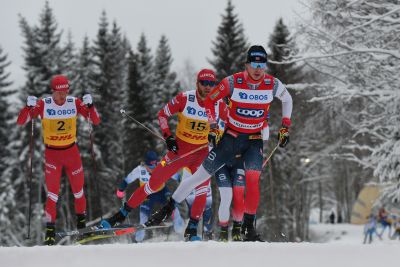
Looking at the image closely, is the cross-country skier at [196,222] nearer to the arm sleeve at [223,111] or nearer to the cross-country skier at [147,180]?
the cross-country skier at [147,180]

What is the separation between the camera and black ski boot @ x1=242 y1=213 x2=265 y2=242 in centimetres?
668

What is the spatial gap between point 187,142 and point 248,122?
5.12 feet

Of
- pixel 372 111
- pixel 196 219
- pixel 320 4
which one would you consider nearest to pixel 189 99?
pixel 196 219

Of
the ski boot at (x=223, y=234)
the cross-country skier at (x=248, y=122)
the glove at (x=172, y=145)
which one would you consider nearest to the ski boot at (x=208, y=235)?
the ski boot at (x=223, y=234)

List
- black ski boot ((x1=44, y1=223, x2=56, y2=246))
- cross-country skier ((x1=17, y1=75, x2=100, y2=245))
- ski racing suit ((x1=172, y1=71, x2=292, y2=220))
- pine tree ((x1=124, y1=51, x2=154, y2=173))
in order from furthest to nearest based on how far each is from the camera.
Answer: pine tree ((x1=124, y1=51, x2=154, y2=173)) → cross-country skier ((x1=17, y1=75, x2=100, y2=245)) → black ski boot ((x1=44, y1=223, x2=56, y2=246)) → ski racing suit ((x1=172, y1=71, x2=292, y2=220))

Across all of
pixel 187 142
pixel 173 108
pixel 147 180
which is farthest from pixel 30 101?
pixel 147 180

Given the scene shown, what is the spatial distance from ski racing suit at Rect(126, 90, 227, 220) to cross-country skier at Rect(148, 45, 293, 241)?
1015 mm

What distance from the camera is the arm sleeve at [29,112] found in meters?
8.34

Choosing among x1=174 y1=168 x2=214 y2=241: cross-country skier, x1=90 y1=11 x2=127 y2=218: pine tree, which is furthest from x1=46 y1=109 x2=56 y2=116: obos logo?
x1=90 y1=11 x2=127 y2=218: pine tree

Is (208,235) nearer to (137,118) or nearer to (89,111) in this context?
(89,111)

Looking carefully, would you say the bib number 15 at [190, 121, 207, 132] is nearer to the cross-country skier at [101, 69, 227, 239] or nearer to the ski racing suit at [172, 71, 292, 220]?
the cross-country skier at [101, 69, 227, 239]

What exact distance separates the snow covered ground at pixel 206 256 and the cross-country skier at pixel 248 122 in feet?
6.77

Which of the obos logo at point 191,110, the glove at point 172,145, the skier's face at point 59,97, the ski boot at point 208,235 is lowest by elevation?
the ski boot at point 208,235

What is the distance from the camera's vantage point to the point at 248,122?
7016 mm
